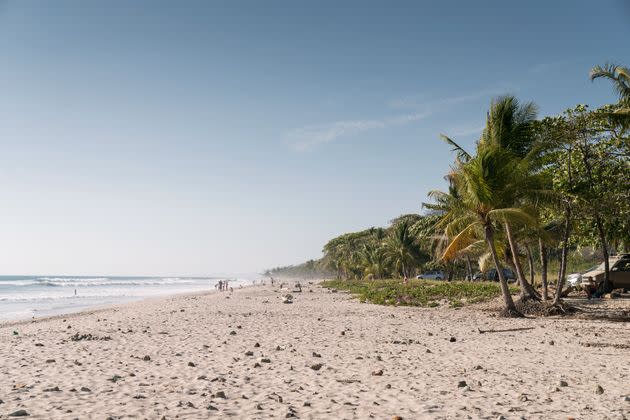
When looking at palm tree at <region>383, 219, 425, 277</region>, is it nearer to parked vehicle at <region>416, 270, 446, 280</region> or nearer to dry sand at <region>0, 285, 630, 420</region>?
parked vehicle at <region>416, 270, 446, 280</region>

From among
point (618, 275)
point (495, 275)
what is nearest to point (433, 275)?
point (495, 275)

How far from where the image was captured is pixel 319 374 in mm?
8445

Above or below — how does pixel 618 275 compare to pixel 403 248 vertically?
below

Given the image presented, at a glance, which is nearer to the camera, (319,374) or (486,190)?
(319,374)

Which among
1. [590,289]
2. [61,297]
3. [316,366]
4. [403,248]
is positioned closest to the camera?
[316,366]

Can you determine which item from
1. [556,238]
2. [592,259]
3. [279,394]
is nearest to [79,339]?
[279,394]

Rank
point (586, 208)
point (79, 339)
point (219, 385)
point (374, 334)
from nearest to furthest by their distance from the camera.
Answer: point (219, 385)
point (79, 339)
point (374, 334)
point (586, 208)

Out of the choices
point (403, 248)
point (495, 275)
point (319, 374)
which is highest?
point (403, 248)

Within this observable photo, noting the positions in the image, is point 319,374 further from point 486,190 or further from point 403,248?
point 403,248

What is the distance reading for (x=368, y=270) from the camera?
206 feet

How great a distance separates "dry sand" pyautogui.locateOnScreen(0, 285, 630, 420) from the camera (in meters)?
6.27

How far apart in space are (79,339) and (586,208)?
20002 mm

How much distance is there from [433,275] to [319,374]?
61.8 m

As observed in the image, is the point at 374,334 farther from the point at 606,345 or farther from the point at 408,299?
the point at 408,299
